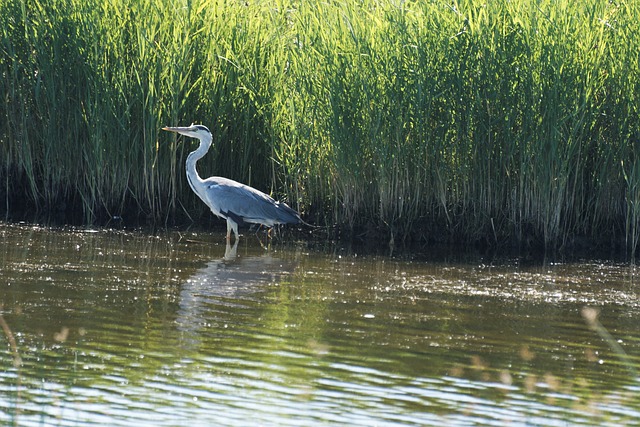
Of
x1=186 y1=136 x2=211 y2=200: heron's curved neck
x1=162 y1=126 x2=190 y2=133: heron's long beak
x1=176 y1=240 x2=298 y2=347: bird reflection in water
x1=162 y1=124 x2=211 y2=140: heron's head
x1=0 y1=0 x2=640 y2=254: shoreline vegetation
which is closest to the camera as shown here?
x1=176 y1=240 x2=298 y2=347: bird reflection in water

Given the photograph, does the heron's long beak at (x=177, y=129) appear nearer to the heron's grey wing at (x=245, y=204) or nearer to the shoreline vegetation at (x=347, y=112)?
the shoreline vegetation at (x=347, y=112)

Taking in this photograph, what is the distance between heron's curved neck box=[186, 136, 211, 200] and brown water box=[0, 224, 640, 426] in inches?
25.8

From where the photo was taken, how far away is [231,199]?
33.4ft

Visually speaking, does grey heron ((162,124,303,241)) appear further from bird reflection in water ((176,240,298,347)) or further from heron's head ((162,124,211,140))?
bird reflection in water ((176,240,298,347))

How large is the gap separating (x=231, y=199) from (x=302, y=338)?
154 inches

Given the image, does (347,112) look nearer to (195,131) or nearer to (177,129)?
(195,131)

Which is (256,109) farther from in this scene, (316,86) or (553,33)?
(553,33)

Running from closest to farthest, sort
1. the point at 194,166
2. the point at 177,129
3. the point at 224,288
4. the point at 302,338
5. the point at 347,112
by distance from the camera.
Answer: the point at 302,338 < the point at 224,288 < the point at 347,112 < the point at 177,129 < the point at 194,166

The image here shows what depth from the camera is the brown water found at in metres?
4.99

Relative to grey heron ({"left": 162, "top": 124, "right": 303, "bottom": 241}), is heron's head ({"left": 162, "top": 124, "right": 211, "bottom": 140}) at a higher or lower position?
higher

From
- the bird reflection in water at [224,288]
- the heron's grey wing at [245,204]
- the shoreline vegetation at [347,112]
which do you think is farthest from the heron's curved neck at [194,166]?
the bird reflection in water at [224,288]

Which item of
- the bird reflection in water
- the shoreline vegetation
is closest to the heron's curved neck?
the shoreline vegetation

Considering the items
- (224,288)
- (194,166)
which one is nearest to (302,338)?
(224,288)

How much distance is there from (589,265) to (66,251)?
4.29 metres
